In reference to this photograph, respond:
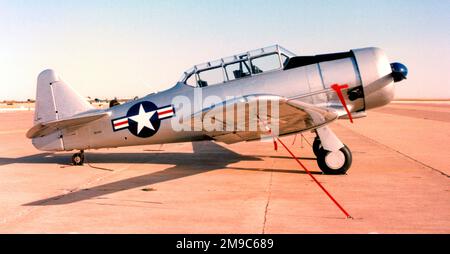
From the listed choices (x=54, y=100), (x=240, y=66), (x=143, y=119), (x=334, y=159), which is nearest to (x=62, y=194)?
(x=143, y=119)

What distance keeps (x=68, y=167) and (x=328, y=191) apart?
21.7 ft

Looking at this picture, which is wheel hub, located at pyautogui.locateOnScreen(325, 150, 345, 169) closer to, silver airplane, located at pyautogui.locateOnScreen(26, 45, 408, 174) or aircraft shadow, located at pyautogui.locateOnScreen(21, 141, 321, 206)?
silver airplane, located at pyautogui.locateOnScreen(26, 45, 408, 174)

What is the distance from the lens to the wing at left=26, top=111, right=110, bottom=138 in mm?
10297

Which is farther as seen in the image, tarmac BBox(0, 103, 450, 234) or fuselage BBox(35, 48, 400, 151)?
fuselage BBox(35, 48, 400, 151)

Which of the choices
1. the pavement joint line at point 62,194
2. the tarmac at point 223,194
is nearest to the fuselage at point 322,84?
the tarmac at point 223,194

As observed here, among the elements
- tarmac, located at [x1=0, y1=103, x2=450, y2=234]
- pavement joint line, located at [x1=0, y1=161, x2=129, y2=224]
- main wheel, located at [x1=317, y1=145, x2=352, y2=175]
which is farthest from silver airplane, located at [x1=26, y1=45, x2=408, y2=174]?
pavement joint line, located at [x1=0, y1=161, x2=129, y2=224]

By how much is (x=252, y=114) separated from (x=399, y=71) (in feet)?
11.4

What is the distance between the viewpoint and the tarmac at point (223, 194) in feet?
17.8

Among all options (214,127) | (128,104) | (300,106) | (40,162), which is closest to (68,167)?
(40,162)

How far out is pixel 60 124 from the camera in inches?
411

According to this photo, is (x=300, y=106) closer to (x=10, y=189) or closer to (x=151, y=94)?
(x=151, y=94)

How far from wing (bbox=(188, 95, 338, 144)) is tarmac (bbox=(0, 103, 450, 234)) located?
2.95 feet

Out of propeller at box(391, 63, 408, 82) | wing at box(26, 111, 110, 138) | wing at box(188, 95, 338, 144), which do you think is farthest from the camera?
wing at box(26, 111, 110, 138)
